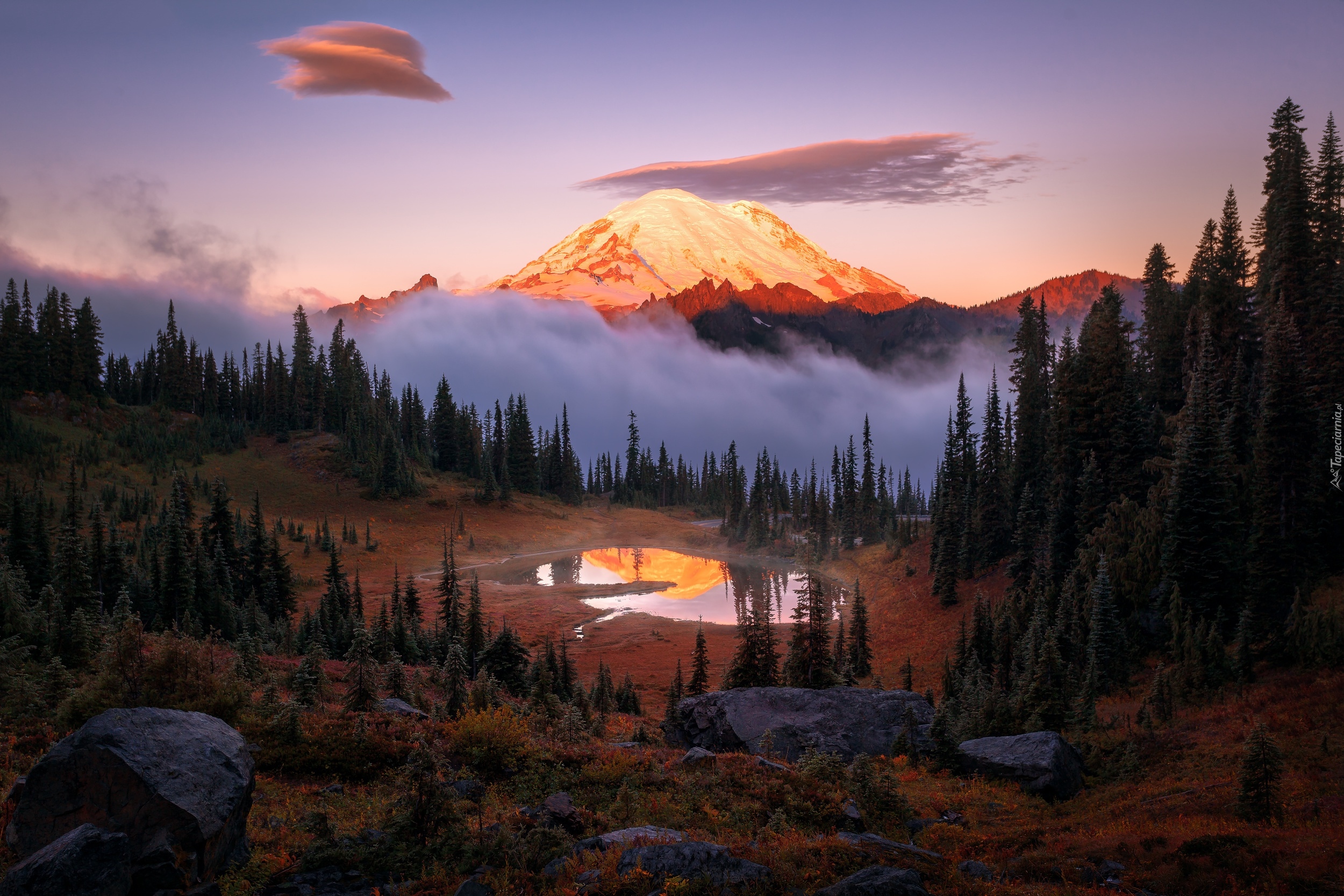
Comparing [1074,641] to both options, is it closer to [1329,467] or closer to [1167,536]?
[1167,536]

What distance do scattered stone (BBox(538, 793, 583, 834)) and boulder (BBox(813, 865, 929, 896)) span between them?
485cm

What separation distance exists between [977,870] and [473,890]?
335 inches

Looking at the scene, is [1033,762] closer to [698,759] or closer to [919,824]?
[919,824]

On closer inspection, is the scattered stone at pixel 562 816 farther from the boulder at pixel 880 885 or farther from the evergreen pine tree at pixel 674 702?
the evergreen pine tree at pixel 674 702

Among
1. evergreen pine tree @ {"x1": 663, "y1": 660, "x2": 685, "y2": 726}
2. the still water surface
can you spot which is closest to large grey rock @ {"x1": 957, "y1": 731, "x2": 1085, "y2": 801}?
evergreen pine tree @ {"x1": 663, "y1": 660, "x2": 685, "y2": 726}

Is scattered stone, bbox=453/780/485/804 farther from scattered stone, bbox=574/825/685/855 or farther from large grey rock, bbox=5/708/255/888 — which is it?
large grey rock, bbox=5/708/255/888

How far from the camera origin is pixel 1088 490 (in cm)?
4578

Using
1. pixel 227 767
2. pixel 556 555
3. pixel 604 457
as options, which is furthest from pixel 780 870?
pixel 604 457

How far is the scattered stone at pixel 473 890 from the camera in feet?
33.0

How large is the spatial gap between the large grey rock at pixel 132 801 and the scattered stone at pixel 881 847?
9977 mm

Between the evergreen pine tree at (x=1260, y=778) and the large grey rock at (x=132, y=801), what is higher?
the large grey rock at (x=132, y=801)

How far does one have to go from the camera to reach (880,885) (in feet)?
32.8

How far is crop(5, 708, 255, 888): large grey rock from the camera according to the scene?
944 cm

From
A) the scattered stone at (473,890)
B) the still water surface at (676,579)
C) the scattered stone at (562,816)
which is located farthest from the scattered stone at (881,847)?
the still water surface at (676,579)
